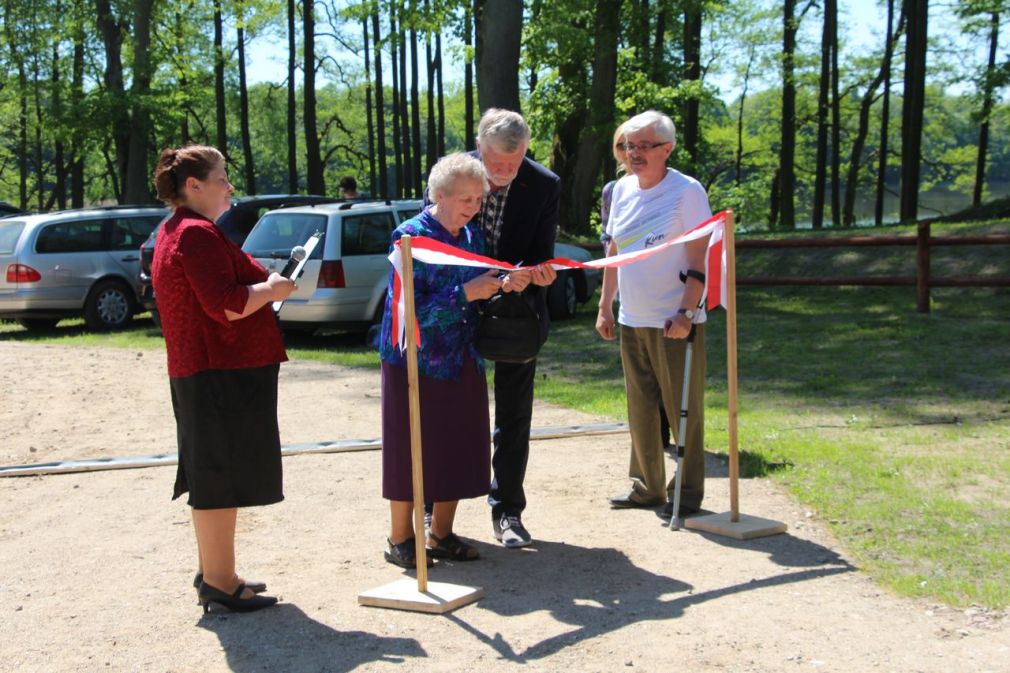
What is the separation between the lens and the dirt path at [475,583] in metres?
4.14

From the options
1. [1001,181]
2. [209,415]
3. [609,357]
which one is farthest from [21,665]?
[1001,181]

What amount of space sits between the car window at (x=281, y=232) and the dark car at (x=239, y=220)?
103cm

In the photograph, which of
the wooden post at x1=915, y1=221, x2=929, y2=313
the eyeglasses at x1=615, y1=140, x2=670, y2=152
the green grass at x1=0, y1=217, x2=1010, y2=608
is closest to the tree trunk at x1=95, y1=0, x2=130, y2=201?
the green grass at x1=0, y1=217, x2=1010, y2=608

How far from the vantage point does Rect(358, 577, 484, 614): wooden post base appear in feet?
15.3

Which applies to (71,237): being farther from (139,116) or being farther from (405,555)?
(405,555)

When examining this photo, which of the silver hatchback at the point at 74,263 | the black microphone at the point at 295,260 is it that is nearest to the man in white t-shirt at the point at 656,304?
the black microphone at the point at 295,260

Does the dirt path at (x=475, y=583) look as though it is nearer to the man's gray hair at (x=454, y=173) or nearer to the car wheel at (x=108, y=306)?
the man's gray hair at (x=454, y=173)

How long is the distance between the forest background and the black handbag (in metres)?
8.91

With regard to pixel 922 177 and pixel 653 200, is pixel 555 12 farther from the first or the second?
pixel 922 177

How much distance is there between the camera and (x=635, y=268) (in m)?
5.93

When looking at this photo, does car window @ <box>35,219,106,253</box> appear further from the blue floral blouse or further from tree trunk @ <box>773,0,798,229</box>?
tree trunk @ <box>773,0,798,229</box>

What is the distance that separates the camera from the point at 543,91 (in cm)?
2609

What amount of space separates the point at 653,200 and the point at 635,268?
1.19 feet

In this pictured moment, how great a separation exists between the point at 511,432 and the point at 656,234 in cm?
121
